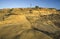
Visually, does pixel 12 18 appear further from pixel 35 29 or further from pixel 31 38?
pixel 31 38

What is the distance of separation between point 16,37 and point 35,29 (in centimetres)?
173

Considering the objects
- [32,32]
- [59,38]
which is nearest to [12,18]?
[32,32]

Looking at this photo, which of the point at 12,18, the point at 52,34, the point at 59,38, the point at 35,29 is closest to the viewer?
the point at 59,38

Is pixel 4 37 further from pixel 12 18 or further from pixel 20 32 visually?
pixel 12 18

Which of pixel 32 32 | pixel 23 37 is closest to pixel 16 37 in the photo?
pixel 23 37

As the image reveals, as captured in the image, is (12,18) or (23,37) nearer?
(23,37)

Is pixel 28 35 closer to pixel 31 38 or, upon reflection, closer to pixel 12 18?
pixel 31 38

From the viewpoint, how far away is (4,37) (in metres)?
10.6

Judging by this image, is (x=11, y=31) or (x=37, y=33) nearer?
(x=37, y=33)

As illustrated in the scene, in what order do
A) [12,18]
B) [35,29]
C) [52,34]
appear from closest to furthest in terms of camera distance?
[52,34]
[35,29]
[12,18]

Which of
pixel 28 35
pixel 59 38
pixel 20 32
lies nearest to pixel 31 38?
pixel 28 35

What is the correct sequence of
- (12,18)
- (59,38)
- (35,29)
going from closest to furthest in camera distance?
(59,38) < (35,29) < (12,18)

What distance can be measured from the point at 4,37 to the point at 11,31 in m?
0.93

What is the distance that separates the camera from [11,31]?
37.4 ft
